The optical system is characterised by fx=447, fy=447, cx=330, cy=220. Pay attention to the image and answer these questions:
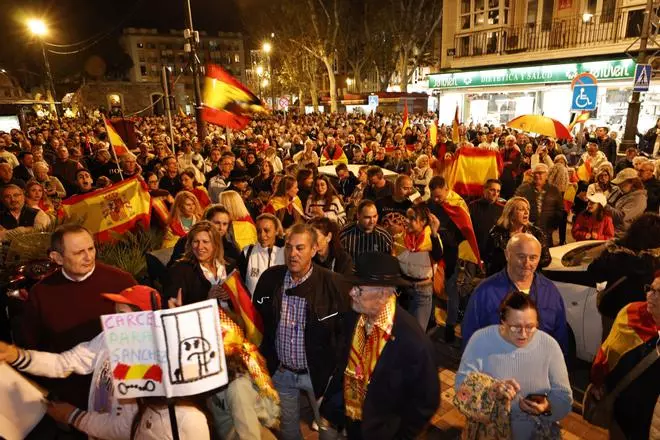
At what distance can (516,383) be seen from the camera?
8.27 ft

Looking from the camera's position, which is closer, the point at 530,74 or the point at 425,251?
the point at 425,251

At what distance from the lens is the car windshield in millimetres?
4855

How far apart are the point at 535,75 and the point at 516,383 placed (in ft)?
70.8

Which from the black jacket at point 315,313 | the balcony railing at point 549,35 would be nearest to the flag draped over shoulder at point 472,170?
the black jacket at point 315,313

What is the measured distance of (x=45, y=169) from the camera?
8594mm

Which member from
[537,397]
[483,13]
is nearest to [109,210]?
[537,397]

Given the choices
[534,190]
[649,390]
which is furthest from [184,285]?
[534,190]

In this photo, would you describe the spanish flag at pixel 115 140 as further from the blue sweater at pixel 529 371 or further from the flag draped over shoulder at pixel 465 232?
the blue sweater at pixel 529 371

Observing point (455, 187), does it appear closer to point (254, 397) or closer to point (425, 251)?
point (425, 251)

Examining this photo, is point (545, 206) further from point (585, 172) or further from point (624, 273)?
point (585, 172)

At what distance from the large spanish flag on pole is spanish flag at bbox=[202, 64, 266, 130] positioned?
317cm

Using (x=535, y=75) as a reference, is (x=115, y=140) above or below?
below

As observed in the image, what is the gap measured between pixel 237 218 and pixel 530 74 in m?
19.9

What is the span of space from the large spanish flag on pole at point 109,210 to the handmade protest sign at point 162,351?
4.49 metres
